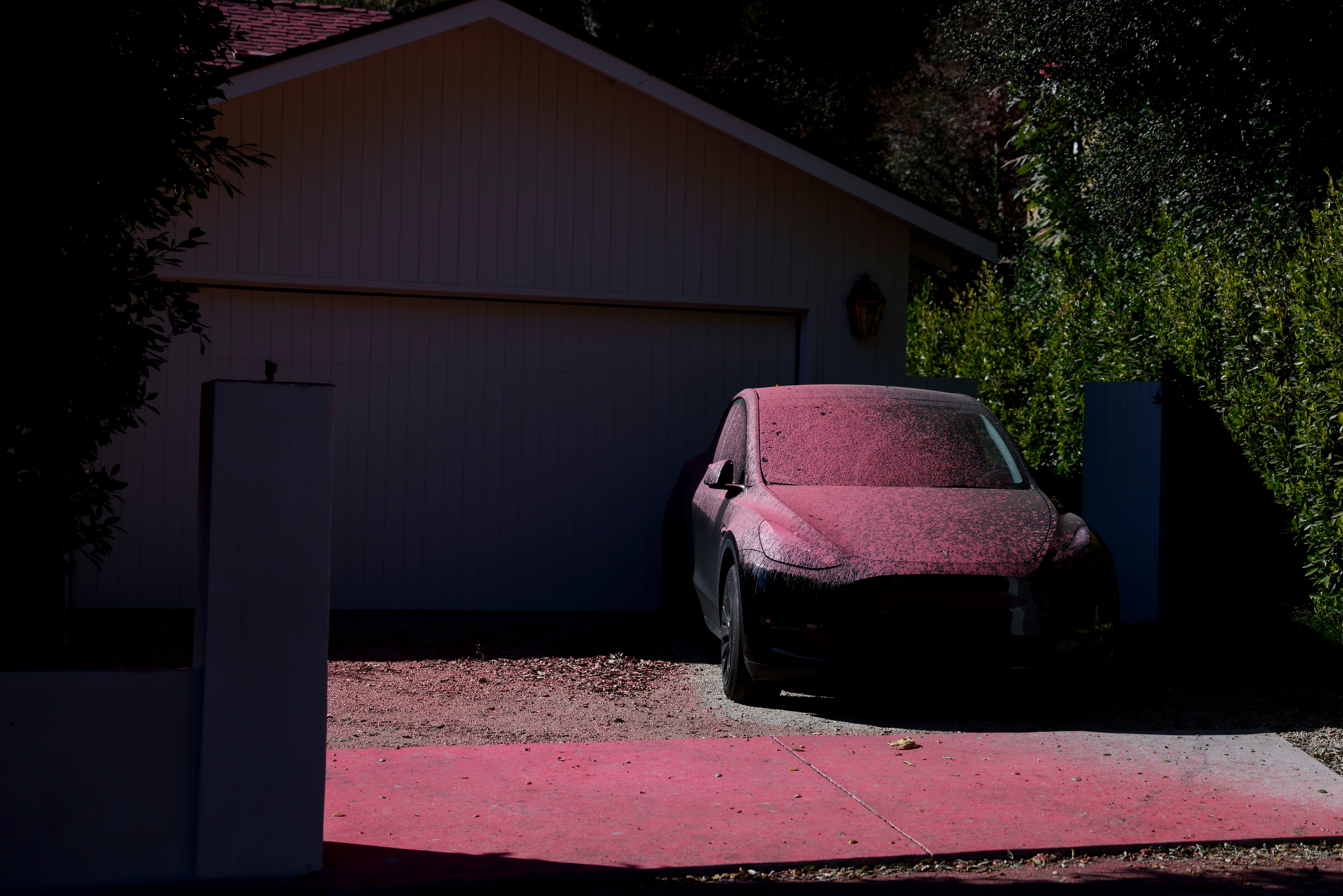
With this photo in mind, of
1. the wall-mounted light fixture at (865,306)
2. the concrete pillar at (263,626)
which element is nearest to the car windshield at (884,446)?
the wall-mounted light fixture at (865,306)

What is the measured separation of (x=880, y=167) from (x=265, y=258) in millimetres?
20781

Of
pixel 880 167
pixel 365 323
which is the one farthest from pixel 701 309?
pixel 880 167

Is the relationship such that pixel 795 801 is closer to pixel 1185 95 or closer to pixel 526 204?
pixel 526 204

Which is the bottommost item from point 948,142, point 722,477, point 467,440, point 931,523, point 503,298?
point 931,523

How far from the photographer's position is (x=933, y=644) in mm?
5773

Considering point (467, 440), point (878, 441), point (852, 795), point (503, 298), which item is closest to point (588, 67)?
point (503, 298)

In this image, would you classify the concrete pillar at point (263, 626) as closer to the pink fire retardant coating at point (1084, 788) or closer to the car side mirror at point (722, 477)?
the pink fire retardant coating at point (1084, 788)

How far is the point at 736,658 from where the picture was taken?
637 cm

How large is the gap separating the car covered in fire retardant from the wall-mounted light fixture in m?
2.27

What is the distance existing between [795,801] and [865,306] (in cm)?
544

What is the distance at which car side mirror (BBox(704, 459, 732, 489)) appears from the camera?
6.99 m

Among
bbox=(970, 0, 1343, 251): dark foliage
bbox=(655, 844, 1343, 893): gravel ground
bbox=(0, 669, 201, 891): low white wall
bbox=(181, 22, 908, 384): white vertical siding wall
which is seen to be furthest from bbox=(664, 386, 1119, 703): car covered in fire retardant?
bbox=(970, 0, 1343, 251): dark foliage

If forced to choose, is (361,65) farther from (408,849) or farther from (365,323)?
(408,849)

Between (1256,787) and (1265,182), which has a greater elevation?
(1265,182)
